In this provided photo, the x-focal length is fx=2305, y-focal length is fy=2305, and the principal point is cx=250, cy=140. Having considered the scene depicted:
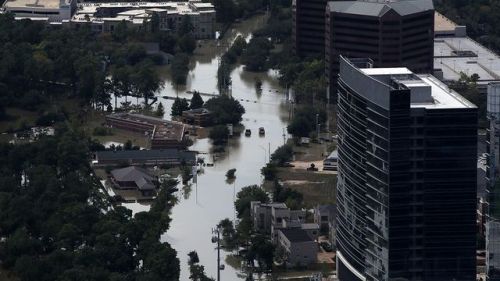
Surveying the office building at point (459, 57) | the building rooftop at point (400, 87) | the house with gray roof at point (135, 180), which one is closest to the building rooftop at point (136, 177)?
the house with gray roof at point (135, 180)

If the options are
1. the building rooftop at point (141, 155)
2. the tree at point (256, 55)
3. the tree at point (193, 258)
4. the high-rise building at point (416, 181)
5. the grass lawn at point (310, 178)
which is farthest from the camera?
the tree at point (256, 55)

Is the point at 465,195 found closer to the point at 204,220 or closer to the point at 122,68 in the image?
the point at 204,220

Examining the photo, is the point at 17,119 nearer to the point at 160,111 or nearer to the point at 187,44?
the point at 160,111

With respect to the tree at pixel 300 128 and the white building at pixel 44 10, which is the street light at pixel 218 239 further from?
the white building at pixel 44 10

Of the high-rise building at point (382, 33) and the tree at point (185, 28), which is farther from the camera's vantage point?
the tree at point (185, 28)

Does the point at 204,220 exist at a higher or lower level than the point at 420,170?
lower

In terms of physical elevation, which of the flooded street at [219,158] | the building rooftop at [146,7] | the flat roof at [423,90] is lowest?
Result: the flooded street at [219,158]

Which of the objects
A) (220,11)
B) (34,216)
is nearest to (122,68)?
(220,11)
